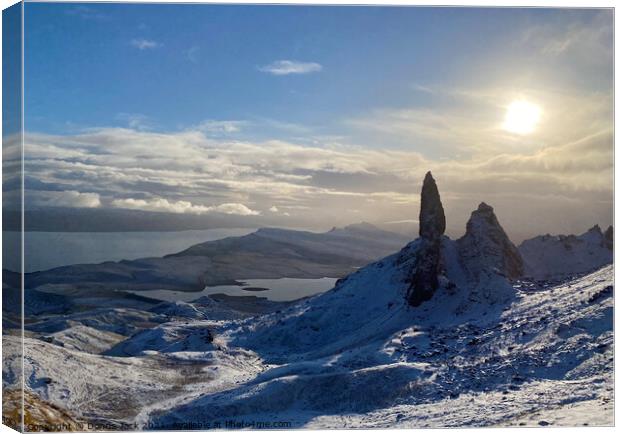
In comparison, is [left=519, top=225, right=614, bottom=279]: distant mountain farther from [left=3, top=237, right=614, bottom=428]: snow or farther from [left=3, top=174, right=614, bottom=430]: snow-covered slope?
[left=3, top=237, right=614, bottom=428]: snow

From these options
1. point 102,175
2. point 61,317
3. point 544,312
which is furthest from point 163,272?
point 544,312

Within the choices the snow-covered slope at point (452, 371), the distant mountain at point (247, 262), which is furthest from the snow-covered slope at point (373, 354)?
the distant mountain at point (247, 262)

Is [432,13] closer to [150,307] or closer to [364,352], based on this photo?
[364,352]

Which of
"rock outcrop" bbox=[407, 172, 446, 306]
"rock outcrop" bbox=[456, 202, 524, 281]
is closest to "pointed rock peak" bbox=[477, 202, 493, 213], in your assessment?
"rock outcrop" bbox=[407, 172, 446, 306]

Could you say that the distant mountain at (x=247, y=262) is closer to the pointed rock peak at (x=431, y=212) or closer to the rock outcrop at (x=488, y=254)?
the pointed rock peak at (x=431, y=212)

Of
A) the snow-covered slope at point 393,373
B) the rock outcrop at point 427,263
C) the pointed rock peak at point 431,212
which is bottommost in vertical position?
the snow-covered slope at point 393,373

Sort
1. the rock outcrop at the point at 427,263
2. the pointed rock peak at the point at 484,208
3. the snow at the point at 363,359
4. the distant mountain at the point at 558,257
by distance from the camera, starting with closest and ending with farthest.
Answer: the snow at the point at 363,359 < the pointed rock peak at the point at 484,208 < the rock outcrop at the point at 427,263 < the distant mountain at the point at 558,257
